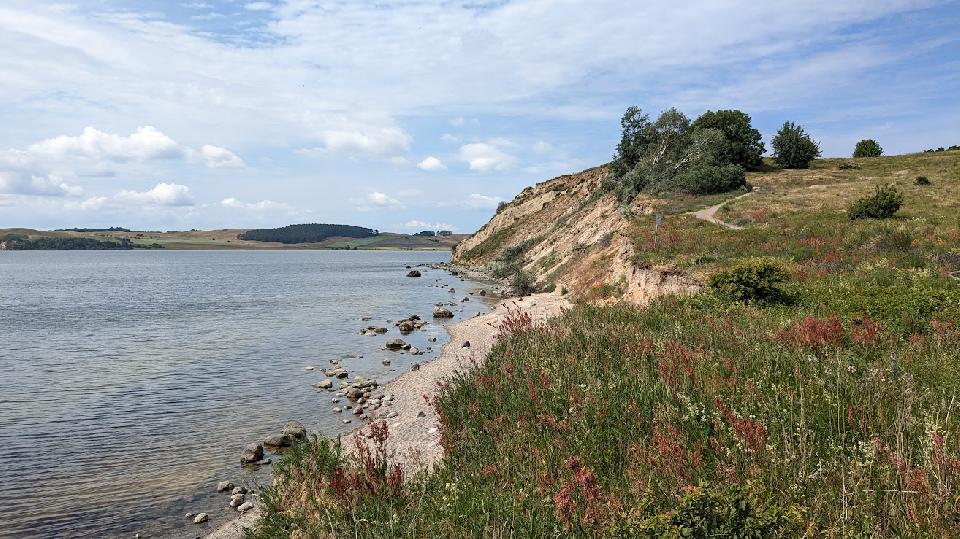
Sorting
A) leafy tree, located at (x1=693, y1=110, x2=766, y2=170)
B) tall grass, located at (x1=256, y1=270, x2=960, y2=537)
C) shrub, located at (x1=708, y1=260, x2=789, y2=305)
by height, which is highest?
leafy tree, located at (x1=693, y1=110, x2=766, y2=170)

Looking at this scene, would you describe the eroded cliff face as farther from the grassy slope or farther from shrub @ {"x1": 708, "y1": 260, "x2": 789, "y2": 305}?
the grassy slope

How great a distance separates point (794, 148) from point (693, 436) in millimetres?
81911

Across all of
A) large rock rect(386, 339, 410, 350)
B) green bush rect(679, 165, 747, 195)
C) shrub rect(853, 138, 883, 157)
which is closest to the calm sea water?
large rock rect(386, 339, 410, 350)

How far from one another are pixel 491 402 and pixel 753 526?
6.53 meters

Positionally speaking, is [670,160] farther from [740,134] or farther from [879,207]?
[879,207]

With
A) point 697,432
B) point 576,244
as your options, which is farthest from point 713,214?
point 697,432

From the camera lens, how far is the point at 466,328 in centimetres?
3656

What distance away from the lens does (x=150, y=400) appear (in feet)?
68.6

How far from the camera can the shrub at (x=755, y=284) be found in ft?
58.9

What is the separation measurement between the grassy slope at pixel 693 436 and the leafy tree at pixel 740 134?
59.6 m

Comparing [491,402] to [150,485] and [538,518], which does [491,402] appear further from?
[150,485]

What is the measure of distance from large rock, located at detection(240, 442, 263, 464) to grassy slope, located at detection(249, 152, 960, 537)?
416 centimetres

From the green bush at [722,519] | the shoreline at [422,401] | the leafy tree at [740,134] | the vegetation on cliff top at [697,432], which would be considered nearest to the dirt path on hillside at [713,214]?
the shoreline at [422,401]

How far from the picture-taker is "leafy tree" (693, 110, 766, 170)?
71.3 meters
